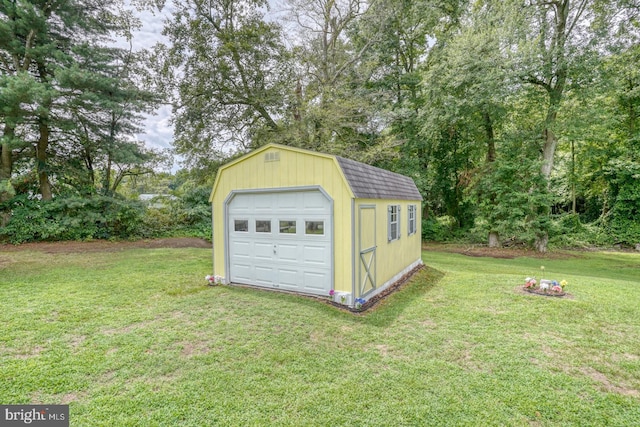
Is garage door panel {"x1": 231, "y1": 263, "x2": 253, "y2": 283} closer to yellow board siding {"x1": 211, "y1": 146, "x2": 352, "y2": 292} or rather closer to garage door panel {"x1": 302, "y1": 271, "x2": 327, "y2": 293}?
yellow board siding {"x1": 211, "y1": 146, "x2": 352, "y2": 292}

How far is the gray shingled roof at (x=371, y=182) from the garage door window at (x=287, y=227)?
4.83ft

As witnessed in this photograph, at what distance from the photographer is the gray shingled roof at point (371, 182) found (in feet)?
16.9

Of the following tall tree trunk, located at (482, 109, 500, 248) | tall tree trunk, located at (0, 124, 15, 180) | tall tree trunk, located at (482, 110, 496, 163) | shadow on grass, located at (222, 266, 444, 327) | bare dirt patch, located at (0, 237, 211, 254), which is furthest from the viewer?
tall tree trunk, located at (482, 110, 496, 163)

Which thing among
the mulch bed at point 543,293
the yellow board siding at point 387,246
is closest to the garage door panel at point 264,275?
the yellow board siding at point 387,246

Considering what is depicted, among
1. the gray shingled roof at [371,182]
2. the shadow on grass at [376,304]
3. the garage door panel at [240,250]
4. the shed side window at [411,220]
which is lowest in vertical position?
the shadow on grass at [376,304]

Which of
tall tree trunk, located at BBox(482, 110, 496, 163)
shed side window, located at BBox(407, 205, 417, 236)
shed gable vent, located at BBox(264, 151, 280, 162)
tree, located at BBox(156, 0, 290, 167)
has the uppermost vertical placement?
tree, located at BBox(156, 0, 290, 167)

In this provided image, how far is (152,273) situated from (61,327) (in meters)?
3.22

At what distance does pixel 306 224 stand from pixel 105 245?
10041mm

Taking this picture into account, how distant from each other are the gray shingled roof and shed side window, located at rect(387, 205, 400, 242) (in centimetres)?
28

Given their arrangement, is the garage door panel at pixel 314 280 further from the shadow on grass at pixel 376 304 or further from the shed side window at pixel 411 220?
the shed side window at pixel 411 220

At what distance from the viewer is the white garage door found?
5395mm

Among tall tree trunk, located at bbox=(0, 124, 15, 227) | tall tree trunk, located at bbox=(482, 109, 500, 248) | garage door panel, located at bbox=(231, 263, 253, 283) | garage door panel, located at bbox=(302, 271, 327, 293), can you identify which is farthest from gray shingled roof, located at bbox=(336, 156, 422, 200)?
tall tree trunk, located at bbox=(0, 124, 15, 227)

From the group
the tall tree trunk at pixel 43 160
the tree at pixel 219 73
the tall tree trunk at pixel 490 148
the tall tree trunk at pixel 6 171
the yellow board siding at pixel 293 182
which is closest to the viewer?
the yellow board siding at pixel 293 182

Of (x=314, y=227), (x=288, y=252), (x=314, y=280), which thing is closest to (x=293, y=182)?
(x=314, y=227)
